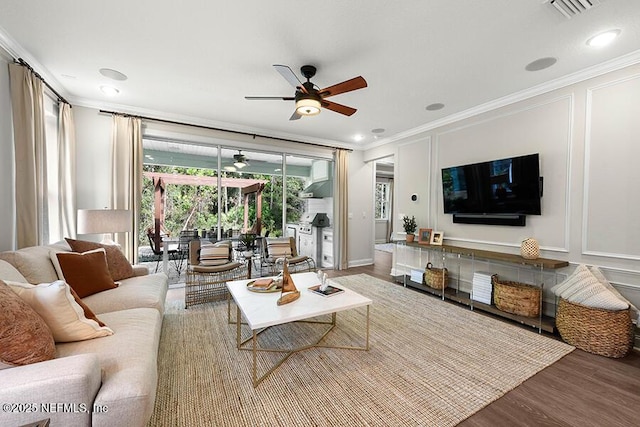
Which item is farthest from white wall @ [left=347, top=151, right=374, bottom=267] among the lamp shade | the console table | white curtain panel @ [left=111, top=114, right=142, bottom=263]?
the lamp shade

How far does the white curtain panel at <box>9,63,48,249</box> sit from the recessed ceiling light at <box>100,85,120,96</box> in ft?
2.27

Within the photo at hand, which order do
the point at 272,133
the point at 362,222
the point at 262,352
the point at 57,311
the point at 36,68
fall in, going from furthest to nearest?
the point at 362,222 < the point at 272,133 < the point at 36,68 < the point at 262,352 < the point at 57,311

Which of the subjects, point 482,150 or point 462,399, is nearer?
point 462,399

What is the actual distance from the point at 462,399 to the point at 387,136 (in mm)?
4583

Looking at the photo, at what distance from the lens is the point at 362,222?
243 inches

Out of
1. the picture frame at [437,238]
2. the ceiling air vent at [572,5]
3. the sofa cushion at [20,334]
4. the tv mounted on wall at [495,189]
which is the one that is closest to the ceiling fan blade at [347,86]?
the ceiling air vent at [572,5]

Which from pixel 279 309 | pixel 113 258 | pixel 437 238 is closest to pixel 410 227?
pixel 437 238

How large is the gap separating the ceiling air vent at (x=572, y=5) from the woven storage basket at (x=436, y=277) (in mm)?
3037

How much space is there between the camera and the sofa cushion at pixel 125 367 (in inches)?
44.3

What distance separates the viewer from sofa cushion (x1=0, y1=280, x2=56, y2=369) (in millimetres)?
1087

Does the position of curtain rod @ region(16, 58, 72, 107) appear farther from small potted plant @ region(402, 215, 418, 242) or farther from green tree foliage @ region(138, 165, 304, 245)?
small potted plant @ region(402, 215, 418, 242)

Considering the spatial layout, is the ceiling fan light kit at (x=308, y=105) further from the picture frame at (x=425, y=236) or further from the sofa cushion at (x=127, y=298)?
the picture frame at (x=425, y=236)

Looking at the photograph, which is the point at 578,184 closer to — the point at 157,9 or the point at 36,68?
the point at 157,9

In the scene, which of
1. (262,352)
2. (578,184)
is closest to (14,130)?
(262,352)
